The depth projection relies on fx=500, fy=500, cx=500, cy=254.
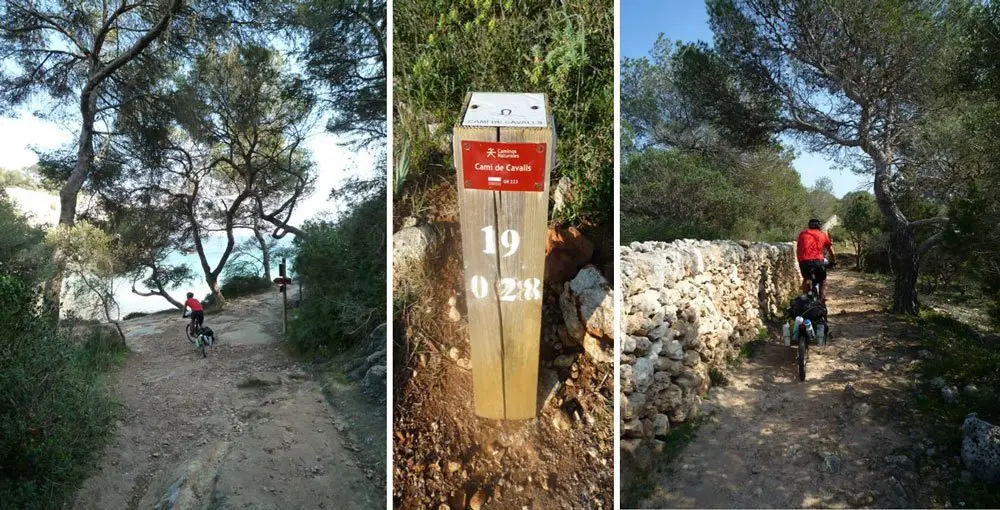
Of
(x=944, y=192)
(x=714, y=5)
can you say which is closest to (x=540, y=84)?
(x=714, y=5)

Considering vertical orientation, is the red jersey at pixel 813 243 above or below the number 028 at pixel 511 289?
above

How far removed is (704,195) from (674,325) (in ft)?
4.22

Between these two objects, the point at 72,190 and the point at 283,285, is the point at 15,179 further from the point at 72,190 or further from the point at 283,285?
the point at 283,285

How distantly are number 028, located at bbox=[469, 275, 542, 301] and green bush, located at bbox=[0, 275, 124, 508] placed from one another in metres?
2.95

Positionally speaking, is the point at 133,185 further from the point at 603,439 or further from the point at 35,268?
the point at 603,439

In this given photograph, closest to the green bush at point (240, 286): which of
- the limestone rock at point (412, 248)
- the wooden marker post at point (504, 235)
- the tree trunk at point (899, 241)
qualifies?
the limestone rock at point (412, 248)

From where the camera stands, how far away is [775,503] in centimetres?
244

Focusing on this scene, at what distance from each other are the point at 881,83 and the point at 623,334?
2.46m

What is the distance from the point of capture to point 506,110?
1.58m

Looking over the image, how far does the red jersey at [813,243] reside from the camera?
364 cm

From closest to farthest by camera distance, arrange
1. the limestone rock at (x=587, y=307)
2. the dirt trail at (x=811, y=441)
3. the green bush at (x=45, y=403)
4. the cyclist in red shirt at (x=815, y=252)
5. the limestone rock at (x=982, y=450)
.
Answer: the limestone rock at (x=587, y=307), the limestone rock at (x=982, y=450), the dirt trail at (x=811, y=441), the green bush at (x=45, y=403), the cyclist in red shirt at (x=815, y=252)

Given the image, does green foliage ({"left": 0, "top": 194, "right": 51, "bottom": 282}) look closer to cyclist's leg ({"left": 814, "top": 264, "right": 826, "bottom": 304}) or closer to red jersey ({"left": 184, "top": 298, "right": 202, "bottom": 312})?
red jersey ({"left": 184, "top": 298, "right": 202, "bottom": 312})

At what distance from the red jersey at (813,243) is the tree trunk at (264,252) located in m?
3.79

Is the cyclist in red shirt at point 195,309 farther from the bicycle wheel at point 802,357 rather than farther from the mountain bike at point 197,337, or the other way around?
the bicycle wheel at point 802,357
